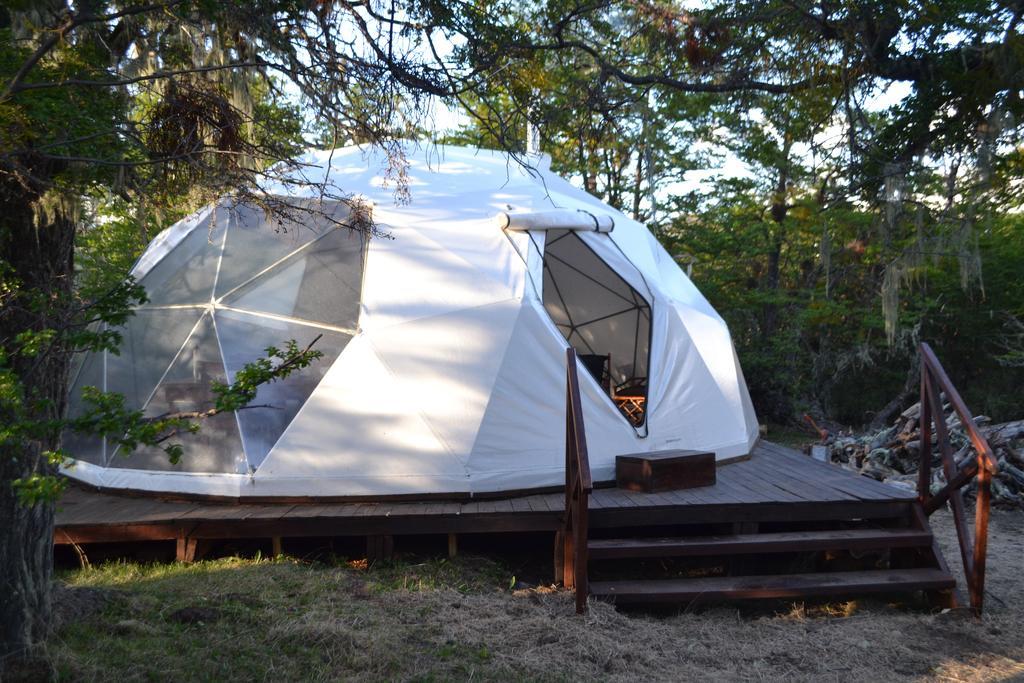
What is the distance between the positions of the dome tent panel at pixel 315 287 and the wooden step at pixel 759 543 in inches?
109

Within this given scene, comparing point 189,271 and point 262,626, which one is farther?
point 189,271

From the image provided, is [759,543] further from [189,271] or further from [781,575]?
[189,271]

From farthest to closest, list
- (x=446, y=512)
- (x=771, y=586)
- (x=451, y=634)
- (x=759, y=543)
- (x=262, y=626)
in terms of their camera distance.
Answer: (x=446, y=512) → (x=759, y=543) → (x=771, y=586) → (x=451, y=634) → (x=262, y=626)

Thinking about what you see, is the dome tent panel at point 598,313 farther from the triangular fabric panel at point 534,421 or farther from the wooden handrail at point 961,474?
the wooden handrail at point 961,474

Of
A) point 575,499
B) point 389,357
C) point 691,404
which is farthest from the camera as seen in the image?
point 691,404

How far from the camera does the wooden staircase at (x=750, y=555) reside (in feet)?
18.1

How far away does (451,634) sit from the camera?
4820 mm

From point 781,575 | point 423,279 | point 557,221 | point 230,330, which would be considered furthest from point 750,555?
point 230,330

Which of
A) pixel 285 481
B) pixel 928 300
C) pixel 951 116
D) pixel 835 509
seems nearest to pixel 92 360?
pixel 285 481

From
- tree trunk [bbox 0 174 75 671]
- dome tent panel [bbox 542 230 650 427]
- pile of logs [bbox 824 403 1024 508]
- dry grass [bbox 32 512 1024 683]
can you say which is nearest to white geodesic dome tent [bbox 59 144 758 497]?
dry grass [bbox 32 512 1024 683]

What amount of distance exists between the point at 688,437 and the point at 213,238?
179 inches

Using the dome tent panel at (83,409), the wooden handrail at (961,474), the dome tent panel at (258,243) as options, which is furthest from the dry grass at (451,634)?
the dome tent panel at (258,243)

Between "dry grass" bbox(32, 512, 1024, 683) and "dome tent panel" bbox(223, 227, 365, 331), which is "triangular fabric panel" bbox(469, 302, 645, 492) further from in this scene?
"dome tent panel" bbox(223, 227, 365, 331)

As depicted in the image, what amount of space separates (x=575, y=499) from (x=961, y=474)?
8.20 feet
